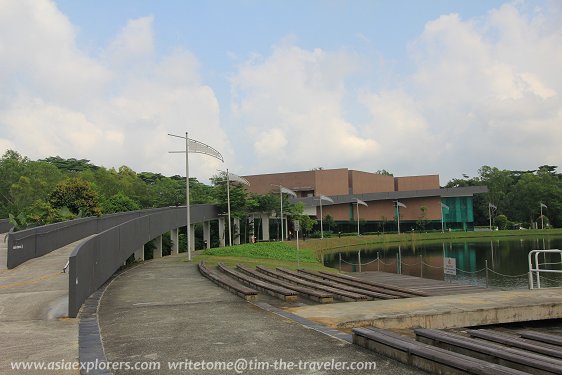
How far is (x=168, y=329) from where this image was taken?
335 inches

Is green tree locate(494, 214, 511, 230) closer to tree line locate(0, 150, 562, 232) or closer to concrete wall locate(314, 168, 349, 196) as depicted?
tree line locate(0, 150, 562, 232)

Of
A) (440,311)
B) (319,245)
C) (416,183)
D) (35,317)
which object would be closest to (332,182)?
(416,183)

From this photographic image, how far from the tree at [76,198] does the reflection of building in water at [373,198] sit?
5290cm

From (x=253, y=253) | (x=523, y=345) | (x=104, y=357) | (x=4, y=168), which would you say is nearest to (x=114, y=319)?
(x=104, y=357)

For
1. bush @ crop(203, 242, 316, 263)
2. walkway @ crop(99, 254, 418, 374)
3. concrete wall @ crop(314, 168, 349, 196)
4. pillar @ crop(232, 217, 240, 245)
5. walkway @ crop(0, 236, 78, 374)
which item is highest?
concrete wall @ crop(314, 168, 349, 196)

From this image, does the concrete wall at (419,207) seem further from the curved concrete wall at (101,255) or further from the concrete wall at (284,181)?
the curved concrete wall at (101,255)

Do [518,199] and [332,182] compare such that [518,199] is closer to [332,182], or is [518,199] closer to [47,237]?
[332,182]

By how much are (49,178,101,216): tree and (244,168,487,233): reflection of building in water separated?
52897mm

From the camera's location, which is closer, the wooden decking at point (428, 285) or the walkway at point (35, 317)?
the walkway at point (35, 317)

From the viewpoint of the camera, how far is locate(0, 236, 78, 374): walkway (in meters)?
7.06

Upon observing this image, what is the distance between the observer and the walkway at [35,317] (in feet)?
23.2

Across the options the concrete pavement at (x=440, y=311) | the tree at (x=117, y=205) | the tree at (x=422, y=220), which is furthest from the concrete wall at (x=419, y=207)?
the concrete pavement at (x=440, y=311)

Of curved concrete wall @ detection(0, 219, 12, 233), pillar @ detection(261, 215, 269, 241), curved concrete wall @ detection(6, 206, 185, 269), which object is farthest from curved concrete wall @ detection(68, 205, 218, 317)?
pillar @ detection(261, 215, 269, 241)

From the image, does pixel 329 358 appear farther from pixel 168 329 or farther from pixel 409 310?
pixel 409 310
